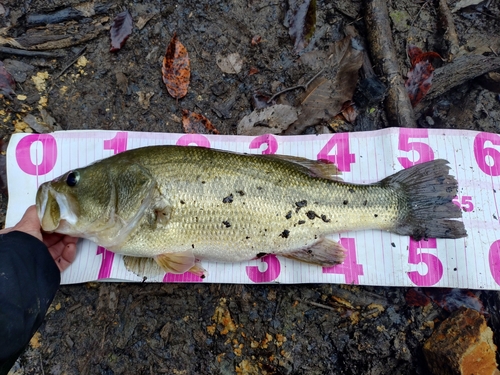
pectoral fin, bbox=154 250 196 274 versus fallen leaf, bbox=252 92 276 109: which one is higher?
fallen leaf, bbox=252 92 276 109

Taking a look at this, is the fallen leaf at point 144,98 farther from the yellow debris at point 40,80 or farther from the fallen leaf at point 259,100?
the fallen leaf at point 259,100

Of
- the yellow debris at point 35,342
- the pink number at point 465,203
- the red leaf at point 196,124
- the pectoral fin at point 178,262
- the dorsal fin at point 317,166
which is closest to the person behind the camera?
the pectoral fin at point 178,262

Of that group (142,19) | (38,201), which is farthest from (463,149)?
(38,201)

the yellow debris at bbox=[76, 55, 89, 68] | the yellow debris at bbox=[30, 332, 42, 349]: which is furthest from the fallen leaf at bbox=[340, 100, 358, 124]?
the yellow debris at bbox=[30, 332, 42, 349]

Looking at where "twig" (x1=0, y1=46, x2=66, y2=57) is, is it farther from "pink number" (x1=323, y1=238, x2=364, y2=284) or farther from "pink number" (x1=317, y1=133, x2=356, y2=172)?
"pink number" (x1=323, y1=238, x2=364, y2=284)

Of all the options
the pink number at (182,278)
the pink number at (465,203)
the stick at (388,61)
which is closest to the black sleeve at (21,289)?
the pink number at (182,278)

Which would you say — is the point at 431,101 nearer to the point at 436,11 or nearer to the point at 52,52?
the point at 436,11
